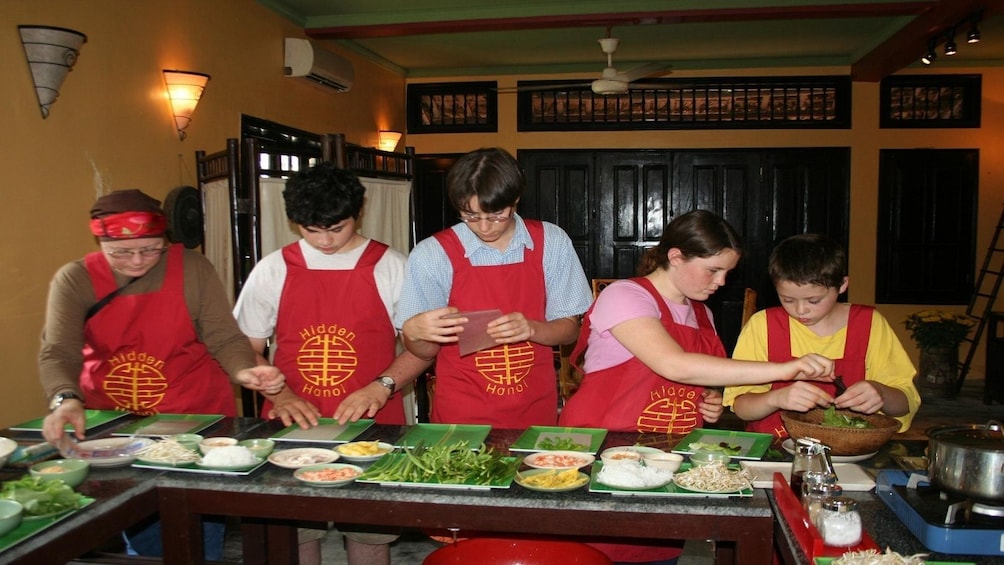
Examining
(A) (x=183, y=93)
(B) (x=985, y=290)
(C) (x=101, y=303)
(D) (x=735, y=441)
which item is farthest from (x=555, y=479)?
(B) (x=985, y=290)

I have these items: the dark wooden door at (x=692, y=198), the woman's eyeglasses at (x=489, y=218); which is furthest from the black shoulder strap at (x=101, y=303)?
the dark wooden door at (x=692, y=198)

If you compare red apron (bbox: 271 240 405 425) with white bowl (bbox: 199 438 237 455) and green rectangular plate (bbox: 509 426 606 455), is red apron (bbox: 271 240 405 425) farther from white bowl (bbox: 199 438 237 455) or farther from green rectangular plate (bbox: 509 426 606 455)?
green rectangular plate (bbox: 509 426 606 455)

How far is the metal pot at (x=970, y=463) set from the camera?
1.63 m

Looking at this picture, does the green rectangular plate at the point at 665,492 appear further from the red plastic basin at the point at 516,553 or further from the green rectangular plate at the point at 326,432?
the green rectangular plate at the point at 326,432

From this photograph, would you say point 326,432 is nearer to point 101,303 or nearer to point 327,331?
point 327,331

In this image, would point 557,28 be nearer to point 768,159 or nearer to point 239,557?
point 768,159

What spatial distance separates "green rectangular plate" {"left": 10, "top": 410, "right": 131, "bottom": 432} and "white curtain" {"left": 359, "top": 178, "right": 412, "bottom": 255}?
2309 millimetres

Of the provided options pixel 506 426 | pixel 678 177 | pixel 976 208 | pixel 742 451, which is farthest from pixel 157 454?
pixel 976 208

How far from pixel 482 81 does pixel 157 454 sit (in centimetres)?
757

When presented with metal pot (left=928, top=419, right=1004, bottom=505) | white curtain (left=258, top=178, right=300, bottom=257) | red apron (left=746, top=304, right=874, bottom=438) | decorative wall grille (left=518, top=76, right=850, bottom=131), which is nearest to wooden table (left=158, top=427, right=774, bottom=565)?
metal pot (left=928, top=419, right=1004, bottom=505)

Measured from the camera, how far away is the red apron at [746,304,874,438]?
252 centimetres

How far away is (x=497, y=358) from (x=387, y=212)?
254 cm

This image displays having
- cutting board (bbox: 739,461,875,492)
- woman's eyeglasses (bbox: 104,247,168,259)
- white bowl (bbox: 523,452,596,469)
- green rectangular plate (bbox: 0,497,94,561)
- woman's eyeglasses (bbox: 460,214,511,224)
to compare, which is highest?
woman's eyeglasses (bbox: 460,214,511,224)

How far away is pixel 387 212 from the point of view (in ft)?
16.6
